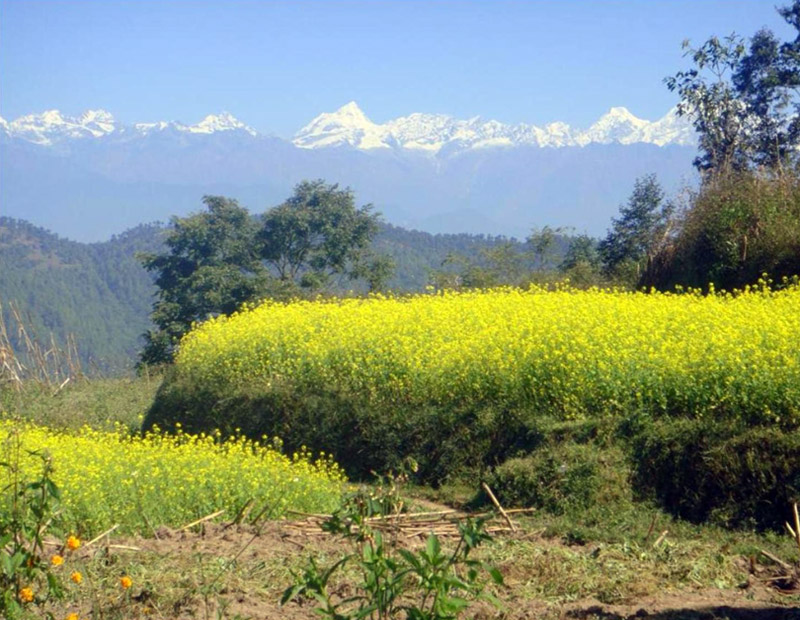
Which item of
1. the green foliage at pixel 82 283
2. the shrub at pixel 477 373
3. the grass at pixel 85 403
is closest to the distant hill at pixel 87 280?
the green foliage at pixel 82 283

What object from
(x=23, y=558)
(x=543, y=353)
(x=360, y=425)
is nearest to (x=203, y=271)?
(x=360, y=425)

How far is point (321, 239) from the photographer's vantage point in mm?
27516

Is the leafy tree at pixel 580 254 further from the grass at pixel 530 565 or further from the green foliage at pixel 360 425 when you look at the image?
the grass at pixel 530 565

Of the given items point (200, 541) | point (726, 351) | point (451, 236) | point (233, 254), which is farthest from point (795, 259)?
point (451, 236)

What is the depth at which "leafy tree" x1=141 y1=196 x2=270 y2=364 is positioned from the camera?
77.6 feet

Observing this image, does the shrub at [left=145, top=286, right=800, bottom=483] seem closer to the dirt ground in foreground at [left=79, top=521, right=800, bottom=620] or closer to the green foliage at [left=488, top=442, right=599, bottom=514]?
the green foliage at [left=488, top=442, right=599, bottom=514]

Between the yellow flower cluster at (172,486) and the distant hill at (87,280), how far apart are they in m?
59.2

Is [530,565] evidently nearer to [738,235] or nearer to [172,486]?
[172,486]

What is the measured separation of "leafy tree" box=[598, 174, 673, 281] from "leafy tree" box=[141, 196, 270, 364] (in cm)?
817

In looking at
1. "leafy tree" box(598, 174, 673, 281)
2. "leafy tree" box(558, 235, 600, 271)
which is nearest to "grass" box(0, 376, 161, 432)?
"leafy tree" box(558, 235, 600, 271)

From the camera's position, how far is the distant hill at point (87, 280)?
78500mm

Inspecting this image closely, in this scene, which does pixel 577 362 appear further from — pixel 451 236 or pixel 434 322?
pixel 451 236

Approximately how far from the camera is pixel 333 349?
12273 mm

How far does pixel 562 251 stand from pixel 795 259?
1353 centimetres
